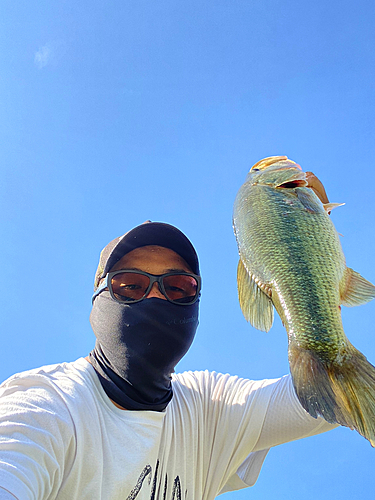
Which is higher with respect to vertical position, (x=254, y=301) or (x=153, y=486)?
(x=254, y=301)

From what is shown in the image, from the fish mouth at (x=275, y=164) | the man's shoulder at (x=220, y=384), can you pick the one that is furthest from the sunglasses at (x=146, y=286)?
the fish mouth at (x=275, y=164)

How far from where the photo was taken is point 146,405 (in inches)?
105

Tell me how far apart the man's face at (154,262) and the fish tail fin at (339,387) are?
1.46 meters

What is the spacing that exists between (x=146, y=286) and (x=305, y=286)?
1.44m

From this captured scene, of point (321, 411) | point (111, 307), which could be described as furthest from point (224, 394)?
point (321, 411)

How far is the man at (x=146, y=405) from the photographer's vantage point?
199cm

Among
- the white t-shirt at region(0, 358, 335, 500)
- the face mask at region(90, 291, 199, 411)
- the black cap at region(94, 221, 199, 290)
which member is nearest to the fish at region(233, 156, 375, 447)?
the black cap at region(94, 221, 199, 290)

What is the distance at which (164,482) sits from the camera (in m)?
2.49

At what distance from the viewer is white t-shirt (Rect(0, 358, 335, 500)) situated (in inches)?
69.6

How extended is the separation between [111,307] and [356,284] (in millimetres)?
1831

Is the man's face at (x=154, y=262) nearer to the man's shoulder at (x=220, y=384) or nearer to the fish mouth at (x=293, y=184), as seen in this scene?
the man's shoulder at (x=220, y=384)

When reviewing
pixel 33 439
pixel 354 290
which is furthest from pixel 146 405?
pixel 354 290

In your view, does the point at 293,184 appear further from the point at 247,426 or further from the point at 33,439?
the point at 33,439

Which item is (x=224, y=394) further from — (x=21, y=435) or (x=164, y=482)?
(x=21, y=435)
